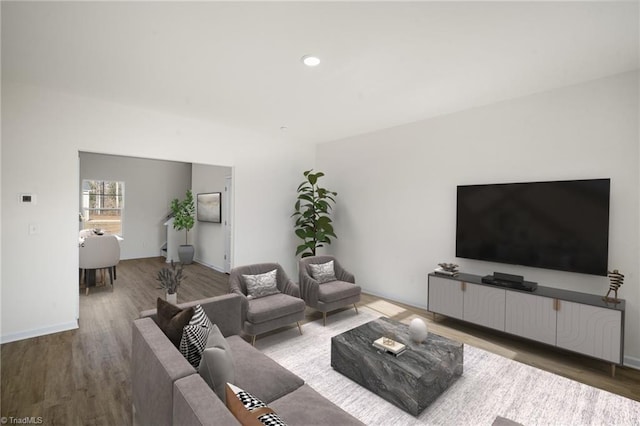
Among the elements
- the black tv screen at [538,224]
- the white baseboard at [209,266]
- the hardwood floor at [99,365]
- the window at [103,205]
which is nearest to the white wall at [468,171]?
the black tv screen at [538,224]

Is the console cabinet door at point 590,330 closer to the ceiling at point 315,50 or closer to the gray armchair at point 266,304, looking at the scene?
the ceiling at point 315,50

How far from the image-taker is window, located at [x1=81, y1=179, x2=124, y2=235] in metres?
7.49

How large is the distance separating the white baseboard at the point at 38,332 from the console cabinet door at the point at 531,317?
16.1 ft

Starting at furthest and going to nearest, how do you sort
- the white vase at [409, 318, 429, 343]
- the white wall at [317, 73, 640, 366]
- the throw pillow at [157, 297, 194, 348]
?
the white wall at [317, 73, 640, 366], the white vase at [409, 318, 429, 343], the throw pillow at [157, 297, 194, 348]

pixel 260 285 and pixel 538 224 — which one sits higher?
pixel 538 224

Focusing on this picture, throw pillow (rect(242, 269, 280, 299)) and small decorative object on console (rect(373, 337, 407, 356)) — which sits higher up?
throw pillow (rect(242, 269, 280, 299))

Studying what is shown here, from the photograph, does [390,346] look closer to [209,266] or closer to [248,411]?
[248,411]

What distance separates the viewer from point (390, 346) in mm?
2428

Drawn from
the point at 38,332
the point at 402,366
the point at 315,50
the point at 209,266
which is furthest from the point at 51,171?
the point at 209,266

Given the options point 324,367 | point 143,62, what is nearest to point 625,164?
point 324,367

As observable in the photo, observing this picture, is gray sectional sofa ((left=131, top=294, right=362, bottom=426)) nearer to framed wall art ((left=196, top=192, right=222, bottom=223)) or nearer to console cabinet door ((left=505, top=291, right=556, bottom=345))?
console cabinet door ((left=505, top=291, right=556, bottom=345))

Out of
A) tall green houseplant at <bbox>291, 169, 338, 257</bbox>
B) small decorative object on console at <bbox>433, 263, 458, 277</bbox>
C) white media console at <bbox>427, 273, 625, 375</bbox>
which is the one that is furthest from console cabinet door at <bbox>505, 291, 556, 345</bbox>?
tall green houseplant at <bbox>291, 169, 338, 257</bbox>

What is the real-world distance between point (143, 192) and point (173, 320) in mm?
7408

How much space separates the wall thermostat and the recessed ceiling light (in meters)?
3.26
